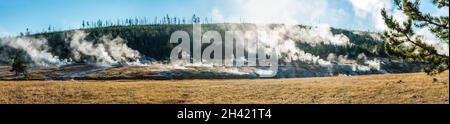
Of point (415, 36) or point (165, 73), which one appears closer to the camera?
point (415, 36)

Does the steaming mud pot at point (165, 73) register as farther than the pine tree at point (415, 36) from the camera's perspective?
Yes

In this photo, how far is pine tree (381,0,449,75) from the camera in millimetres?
31250

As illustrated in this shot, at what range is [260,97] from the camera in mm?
50656

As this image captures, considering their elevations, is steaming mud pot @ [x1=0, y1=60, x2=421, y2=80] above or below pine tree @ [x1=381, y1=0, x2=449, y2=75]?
below

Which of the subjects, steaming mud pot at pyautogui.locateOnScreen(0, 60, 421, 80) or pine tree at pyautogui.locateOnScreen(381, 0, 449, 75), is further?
steaming mud pot at pyautogui.locateOnScreen(0, 60, 421, 80)

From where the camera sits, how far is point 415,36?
107ft

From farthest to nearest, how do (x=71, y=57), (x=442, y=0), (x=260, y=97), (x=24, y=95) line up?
(x=71, y=57), (x=24, y=95), (x=260, y=97), (x=442, y=0)

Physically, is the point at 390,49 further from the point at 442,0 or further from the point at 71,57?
the point at 71,57

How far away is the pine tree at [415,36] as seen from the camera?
31250mm

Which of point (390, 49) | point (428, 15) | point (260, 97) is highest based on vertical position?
point (428, 15)
